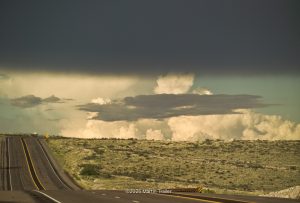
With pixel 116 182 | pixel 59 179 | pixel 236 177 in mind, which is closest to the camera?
pixel 116 182

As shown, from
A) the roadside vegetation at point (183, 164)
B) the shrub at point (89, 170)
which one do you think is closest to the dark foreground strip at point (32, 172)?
the roadside vegetation at point (183, 164)

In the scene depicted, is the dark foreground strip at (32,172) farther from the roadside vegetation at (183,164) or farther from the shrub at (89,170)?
the shrub at (89,170)

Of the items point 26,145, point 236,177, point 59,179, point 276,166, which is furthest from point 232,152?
point 59,179

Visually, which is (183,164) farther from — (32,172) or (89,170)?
(32,172)

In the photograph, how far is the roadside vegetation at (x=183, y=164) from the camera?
269 feet

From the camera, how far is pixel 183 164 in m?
107

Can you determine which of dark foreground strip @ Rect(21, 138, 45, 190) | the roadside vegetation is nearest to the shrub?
the roadside vegetation

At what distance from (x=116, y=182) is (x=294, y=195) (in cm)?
4308

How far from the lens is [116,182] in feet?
247

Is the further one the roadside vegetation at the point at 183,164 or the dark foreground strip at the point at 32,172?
the roadside vegetation at the point at 183,164

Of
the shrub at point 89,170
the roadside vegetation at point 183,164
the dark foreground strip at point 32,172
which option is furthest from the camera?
the shrub at point 89,170

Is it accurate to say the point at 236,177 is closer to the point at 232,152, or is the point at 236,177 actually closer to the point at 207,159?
the point at 207,159

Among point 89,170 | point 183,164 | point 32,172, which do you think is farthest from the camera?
point 183,164

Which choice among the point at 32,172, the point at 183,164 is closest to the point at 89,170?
the point at 32,172
